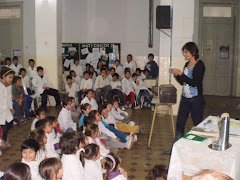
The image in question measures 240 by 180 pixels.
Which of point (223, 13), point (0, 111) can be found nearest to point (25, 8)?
point (0, 111)

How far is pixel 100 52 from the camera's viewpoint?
31.6 feet

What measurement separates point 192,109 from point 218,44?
605cm

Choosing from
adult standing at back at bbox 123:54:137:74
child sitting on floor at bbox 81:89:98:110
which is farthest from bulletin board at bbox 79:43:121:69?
child sitting on floor at bbox 81:89:98:110

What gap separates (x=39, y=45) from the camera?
752cm

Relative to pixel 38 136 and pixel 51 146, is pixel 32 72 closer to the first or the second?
pixel 51 146

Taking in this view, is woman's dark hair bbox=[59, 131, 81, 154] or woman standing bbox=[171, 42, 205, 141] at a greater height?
woman standing bbox=[171, 42, 205, 141]

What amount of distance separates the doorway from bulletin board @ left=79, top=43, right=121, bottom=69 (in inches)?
106

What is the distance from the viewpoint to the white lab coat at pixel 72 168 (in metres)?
2.53

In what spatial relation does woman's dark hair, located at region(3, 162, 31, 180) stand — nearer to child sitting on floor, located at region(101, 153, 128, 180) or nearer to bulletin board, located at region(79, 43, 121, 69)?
child sitting on floor, located at region(101, 153, 128, 180)

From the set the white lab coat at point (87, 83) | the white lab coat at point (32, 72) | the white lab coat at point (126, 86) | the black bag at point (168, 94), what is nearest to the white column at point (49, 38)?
the white lab coat at point (32, 72)

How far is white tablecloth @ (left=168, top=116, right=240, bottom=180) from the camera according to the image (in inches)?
87.6

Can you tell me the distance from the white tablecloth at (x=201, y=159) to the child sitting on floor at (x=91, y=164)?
2.24ft

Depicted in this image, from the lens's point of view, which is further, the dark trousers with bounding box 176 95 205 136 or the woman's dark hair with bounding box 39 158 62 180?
the dark trousers with bounding box 176 95 205 136

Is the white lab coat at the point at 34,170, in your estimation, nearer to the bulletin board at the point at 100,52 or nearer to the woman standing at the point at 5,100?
the woman standing at the point at 5,100
